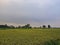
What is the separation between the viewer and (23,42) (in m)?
27.5

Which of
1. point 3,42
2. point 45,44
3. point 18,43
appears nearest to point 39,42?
point 45,44

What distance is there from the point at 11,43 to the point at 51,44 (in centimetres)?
527

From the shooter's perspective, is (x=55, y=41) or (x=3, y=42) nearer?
(x=3, y=42)

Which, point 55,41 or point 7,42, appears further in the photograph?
point 55,41

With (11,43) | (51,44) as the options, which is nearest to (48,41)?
(51,44)

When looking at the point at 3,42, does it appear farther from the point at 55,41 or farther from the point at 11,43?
the point at 55,41

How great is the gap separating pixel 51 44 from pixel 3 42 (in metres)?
6.28

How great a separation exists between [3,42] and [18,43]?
1934mm

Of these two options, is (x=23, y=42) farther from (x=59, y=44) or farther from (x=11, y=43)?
(x=59, y=44)

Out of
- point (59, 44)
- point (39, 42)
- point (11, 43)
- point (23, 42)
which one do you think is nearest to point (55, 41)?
point (59, 44)

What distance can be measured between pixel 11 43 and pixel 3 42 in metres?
1.10

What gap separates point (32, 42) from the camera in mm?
27234

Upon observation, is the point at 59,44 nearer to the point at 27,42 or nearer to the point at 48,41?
the point at 48,41

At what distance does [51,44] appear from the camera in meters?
27.4
